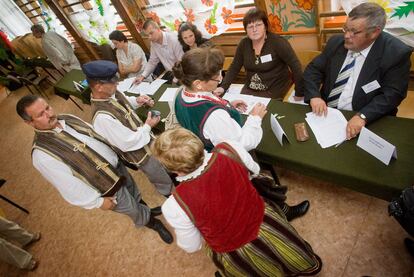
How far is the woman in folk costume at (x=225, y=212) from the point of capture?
3.37ft

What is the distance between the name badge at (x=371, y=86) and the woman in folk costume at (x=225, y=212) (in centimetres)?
113

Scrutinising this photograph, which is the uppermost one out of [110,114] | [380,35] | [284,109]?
[110,114]

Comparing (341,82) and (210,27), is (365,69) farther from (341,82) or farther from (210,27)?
(210,27)

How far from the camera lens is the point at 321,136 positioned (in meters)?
1.66

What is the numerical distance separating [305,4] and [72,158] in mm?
2856

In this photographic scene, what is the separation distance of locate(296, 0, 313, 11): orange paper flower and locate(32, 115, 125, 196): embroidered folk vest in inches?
103

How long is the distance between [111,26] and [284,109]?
14.4 feet

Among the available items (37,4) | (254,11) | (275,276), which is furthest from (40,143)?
(37,4)

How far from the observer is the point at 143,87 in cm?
330

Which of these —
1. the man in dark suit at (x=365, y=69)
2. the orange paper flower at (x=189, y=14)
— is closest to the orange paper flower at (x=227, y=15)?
the orange paper flower at (x=189, y=14)

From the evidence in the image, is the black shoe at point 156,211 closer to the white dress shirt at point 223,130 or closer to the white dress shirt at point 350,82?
the white dress shirt at point 223,130

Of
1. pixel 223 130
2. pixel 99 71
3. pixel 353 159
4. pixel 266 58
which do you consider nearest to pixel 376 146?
pixel 353 159

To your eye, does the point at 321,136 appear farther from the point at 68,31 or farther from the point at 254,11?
the point at 68,31

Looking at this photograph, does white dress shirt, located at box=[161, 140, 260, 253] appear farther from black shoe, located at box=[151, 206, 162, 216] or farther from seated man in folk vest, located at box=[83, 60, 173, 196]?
black shoe, located at box=[151, 206, 162, 216]
